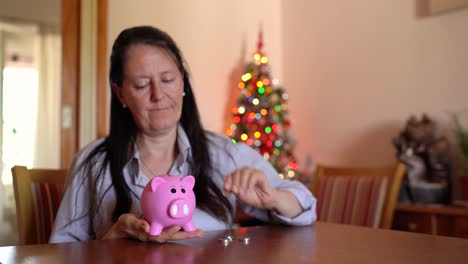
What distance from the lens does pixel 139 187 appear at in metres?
1.30

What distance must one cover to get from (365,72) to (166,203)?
2501 mm

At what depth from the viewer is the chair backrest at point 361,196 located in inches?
76.9

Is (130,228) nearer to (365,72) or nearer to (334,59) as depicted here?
(365,72)

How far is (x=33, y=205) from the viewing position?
57.4 inches

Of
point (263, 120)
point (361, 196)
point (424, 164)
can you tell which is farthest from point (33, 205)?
point (263, 120)

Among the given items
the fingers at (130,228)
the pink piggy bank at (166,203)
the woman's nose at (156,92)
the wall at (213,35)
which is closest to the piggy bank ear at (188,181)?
the pink piggy bank at (166,203)

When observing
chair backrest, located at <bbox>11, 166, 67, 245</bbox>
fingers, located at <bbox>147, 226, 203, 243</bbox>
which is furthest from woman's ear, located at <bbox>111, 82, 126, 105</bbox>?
fingers, located at <bbox>147, 226, 203, 243</bbox>

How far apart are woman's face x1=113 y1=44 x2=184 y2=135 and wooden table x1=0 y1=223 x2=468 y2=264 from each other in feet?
1.29

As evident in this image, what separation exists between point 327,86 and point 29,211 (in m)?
2.39

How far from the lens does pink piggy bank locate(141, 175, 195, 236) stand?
0.93m

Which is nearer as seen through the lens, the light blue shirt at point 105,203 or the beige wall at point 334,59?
the light blue shirt at point 105,203

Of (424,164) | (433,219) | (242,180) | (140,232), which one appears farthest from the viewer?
(424,164)

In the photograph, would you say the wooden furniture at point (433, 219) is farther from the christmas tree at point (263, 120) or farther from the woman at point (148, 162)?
the woman at point (148, 162)

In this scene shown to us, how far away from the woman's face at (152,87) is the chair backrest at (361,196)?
0.94 metres
